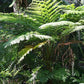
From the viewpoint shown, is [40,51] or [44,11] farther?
[44,11]

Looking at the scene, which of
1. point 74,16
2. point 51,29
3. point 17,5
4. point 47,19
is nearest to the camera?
point 51,29

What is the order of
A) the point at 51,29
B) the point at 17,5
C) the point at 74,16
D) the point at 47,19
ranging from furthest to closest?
the point at 17,5
the point at 47,19
the point at 74,16
the point at 51,29

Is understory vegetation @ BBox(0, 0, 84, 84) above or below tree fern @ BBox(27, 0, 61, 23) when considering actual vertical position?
below

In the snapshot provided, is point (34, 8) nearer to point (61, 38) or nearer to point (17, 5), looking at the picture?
point (61, 38)

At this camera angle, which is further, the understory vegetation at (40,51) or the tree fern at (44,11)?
the tree fern at (44,11)

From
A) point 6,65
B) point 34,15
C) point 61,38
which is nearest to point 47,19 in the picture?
point 34,15

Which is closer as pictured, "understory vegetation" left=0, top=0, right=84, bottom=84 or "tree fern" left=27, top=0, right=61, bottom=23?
"understory vegetation" left=0, top=0, right=84, bottom=84

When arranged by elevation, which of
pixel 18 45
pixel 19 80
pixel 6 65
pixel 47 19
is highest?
pixel 47 19

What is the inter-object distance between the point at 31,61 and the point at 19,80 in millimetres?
244

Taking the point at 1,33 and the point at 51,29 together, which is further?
the point at 1,33

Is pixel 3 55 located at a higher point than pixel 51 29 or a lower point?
lower

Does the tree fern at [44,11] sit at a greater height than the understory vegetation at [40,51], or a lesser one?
greater

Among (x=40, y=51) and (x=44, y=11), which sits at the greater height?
(x=44, y=11)

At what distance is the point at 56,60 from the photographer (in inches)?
68.1
